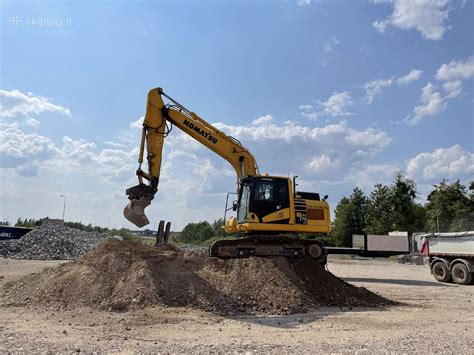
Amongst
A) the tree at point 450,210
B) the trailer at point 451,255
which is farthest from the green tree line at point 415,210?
the trailer at point 451,255

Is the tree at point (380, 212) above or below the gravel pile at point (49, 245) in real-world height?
above

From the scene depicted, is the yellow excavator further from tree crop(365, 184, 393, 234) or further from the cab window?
tree crop(365, 184, 393, 234)

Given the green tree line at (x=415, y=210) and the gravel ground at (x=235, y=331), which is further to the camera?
the green tree line at (x=415, y=210)

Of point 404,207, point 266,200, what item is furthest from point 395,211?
point 266,200

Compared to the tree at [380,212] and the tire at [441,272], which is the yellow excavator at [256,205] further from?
the tree at [380,212]

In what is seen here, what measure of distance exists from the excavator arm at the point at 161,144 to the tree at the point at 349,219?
36227 mm

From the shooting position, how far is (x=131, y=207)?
1248cm

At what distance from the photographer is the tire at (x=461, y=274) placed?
18125 mm

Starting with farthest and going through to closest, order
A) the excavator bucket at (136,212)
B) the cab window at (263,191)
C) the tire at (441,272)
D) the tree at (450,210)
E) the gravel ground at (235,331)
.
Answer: the tree at (450,210) → the tire at (441,272) → the cab window at (263,191) → the excavator bucket at (136,212) → the gravel ground at (235,331)

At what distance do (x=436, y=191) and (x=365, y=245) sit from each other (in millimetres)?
26080

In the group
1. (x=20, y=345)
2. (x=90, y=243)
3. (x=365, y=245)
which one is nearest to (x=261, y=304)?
(x=20, y=345)

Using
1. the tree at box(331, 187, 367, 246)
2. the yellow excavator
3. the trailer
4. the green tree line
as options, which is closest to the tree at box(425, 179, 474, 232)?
the green tree line

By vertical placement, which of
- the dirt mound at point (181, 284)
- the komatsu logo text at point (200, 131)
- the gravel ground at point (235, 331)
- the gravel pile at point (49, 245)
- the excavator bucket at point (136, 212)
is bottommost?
the gravel ground at point (235, 331)

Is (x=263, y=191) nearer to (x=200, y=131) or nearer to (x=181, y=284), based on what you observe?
(x=200, y=131)
